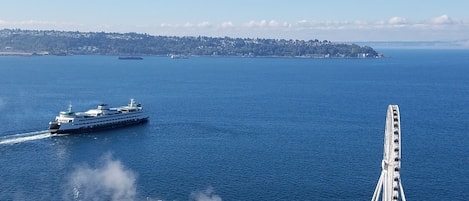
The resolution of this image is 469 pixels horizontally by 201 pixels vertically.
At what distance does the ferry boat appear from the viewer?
252 feet

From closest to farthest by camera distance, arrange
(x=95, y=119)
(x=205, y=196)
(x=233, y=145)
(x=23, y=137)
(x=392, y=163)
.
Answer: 1. (x=392, y=163)
2. (x=205, y=196)
3. (x=233, y=145)
4. (x=23, y=137)
5. (x=95, y=119)

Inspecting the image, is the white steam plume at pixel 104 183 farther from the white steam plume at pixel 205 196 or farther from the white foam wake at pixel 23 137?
the white foam wake at pixel 23 137

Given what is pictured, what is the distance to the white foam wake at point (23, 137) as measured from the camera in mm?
69606

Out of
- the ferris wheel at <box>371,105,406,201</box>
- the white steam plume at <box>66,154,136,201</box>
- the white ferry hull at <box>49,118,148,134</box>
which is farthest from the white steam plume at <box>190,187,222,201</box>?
the white ferry hull at <box>49,118,148,134</box>

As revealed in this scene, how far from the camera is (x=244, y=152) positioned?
66750mm

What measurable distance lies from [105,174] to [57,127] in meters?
20.8

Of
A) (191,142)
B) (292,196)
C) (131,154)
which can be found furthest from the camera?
(191,142)

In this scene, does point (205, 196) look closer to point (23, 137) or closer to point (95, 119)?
point (23, 137)

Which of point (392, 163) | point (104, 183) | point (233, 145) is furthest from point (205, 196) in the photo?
point (233, 145)

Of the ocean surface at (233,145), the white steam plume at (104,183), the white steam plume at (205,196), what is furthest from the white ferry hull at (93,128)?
the white steam plume at (205,196)

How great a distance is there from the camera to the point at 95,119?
80.5m

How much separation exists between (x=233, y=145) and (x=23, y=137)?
74.8 ft

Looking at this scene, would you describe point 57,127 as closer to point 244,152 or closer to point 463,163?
point 244,152

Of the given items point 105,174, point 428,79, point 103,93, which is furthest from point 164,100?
point 428,79
